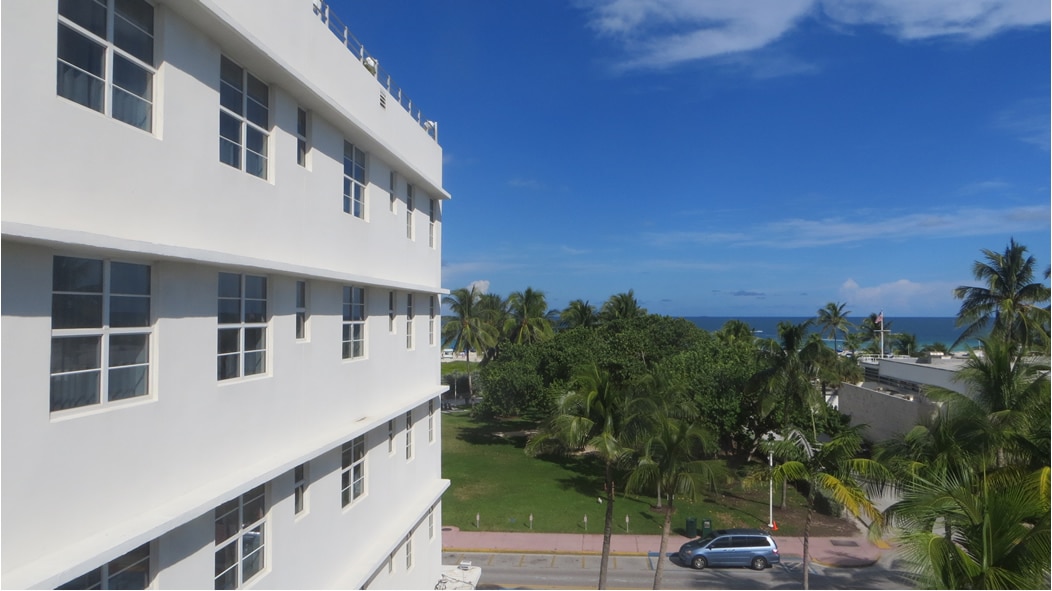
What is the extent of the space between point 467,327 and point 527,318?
544 cm

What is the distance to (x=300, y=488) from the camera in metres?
8.54

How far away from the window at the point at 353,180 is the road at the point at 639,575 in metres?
13.6

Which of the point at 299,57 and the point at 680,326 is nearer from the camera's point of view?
the point at 299,57

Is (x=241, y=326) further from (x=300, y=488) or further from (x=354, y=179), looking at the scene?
(x=354, y=179)

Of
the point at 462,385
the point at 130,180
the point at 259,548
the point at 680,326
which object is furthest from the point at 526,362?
the point at 130,180

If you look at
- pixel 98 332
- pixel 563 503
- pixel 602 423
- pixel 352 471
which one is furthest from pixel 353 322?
pixel 563 503

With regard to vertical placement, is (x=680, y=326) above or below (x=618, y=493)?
above

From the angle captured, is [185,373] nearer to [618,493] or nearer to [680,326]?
[618,493]

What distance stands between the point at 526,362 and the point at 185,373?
3325 cm

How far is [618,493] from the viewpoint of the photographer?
29609 mm

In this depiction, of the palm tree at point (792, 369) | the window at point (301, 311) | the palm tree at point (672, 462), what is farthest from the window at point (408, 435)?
the palm tree at point (792, 369)

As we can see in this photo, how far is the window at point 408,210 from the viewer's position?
13180 millimetres

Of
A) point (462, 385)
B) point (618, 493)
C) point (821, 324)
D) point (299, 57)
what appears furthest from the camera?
point (462, 385)

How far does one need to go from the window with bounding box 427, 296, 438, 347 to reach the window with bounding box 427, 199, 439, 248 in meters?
1.43
